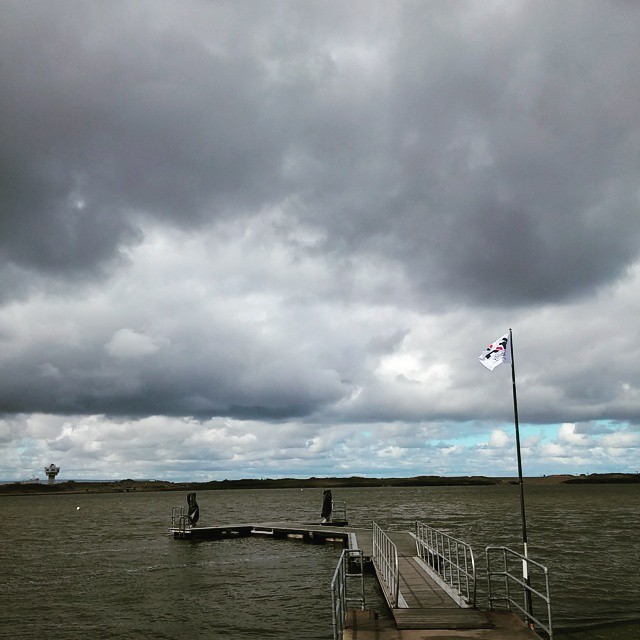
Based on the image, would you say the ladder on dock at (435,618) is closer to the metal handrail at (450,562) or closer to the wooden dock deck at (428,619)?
the wooden dock deck at (428,619)

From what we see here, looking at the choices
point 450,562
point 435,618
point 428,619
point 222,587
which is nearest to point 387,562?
point 450,562

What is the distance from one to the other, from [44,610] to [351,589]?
1137cm

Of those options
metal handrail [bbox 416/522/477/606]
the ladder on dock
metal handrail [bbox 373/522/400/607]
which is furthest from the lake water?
the ladder on dock

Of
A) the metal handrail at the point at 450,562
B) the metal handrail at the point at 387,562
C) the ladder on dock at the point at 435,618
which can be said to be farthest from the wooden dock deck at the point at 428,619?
the metal handrail at the point at 450,562

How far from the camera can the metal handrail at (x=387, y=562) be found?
50.5 feet

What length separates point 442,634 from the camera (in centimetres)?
1218

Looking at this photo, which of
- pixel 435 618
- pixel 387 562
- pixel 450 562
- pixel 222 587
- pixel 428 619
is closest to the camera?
pixel 428 619

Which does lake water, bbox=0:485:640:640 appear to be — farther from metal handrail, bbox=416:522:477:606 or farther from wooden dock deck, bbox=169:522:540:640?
wooden dock deck, bbox=169:522:540:640

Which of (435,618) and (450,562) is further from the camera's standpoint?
(450,562)

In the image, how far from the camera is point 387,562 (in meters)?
18.4

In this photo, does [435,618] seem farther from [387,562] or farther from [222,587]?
[222,587]

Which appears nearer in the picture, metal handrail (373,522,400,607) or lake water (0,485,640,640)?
metal handrail (373,522,400,607)

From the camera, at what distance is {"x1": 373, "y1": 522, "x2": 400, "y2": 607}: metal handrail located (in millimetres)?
15392

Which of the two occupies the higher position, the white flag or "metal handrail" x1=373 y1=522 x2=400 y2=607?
the white flag
